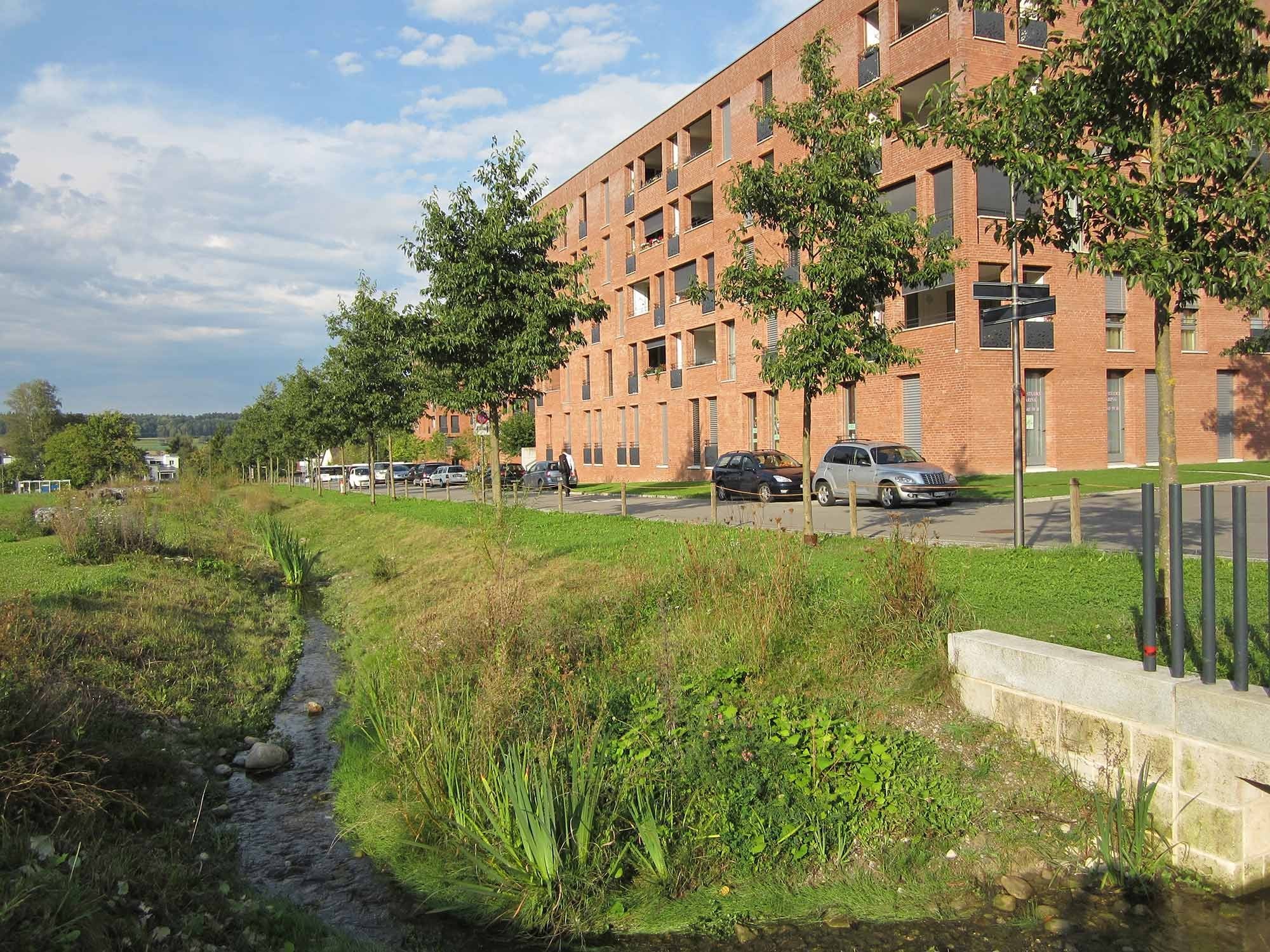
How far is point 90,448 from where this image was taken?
171 ft

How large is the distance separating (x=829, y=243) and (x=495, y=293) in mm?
6225

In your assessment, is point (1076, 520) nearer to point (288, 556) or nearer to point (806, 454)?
point (806, 454)

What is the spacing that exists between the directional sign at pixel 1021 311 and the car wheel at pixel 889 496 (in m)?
9.70

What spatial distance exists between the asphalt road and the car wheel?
0.81ft

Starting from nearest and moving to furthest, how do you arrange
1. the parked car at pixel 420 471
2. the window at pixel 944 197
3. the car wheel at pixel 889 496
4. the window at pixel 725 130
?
the car wheel at pixel 889 496 → the window at pixel 944 197 → the window at pixel 725 130 → the parked car at pixel 420 471

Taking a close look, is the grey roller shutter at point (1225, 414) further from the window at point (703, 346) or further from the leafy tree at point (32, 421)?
the leafy tree at point (32, 421)

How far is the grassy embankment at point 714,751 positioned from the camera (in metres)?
5.16

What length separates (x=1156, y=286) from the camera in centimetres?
620

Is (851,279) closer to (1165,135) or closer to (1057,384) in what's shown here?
(1165,135)

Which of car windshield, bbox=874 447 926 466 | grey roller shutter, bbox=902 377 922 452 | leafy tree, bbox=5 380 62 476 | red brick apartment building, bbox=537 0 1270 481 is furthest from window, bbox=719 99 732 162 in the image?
leafy tree, bbox=5 380 62 476

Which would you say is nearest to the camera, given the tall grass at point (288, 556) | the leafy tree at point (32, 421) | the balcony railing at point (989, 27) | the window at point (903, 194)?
the tall grass at point (288, 556)

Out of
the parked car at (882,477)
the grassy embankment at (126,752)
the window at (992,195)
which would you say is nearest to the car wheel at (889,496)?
the parked car at (882,477)

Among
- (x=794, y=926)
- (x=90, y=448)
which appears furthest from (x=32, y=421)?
(x=794, y=926)

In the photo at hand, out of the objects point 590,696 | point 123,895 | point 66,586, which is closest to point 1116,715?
point 590,696
